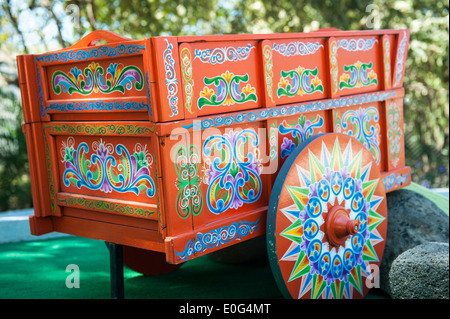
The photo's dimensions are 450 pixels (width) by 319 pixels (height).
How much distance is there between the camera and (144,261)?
358 cm

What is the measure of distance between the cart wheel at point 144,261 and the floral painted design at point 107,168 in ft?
3.12

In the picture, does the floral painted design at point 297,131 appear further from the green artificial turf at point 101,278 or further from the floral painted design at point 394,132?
the green artificial turf at point 101,278

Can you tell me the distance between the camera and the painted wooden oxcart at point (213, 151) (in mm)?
2258

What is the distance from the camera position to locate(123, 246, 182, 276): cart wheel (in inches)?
139

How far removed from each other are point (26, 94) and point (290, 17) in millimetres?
4914

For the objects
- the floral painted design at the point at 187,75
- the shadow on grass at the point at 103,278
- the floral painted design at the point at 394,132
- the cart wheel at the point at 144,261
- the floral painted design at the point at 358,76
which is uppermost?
the floral painted design at the point at 187,75

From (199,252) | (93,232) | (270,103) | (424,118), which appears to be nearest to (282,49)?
(270,103)

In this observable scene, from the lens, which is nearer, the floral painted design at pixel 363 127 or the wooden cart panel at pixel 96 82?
the wooden cart panel at pixel 96 82

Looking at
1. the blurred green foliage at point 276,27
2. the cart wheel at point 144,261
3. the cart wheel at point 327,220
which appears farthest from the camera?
the blurred green foliage at point 276,27

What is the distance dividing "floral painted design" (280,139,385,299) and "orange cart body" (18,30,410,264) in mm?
158

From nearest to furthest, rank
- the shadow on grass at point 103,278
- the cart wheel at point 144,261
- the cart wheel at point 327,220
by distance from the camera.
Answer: the cart wheel at point 327,220
the shadow on grass at point 103,278
the cart wheel at point 144,261

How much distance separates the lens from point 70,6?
21.4 ft

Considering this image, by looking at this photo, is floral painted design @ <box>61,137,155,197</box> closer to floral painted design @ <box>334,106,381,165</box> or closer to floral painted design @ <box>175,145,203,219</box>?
floral painted design @ <box>175,145,203,219</box>

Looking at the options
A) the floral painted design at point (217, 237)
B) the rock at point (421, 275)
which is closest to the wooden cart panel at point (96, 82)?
the floral painted design at point (217, 237)
